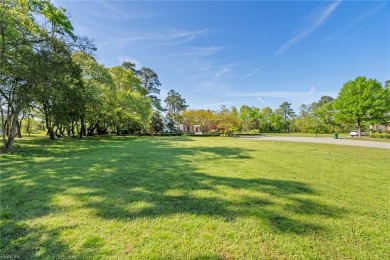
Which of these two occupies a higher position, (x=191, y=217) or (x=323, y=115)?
(x=323, y=115)

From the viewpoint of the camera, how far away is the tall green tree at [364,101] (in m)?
28.8

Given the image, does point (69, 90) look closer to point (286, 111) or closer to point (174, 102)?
point (174, 102)

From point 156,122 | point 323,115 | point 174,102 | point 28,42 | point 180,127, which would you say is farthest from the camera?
point 174,102

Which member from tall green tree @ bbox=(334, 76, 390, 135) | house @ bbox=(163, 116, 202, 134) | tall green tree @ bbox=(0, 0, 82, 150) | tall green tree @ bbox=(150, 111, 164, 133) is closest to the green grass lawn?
tall green tree @ bbox=(0, 0, 82, 150)

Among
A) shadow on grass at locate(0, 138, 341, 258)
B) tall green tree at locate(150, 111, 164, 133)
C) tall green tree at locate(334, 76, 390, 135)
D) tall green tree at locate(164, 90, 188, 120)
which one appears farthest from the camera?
tall green tree at locate(164, 90, 188, 120)

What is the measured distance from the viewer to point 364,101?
96.2ft

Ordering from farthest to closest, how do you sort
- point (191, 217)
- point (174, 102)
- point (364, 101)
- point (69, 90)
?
point (174, 102) → point (364, 101) → point (69, 90) → point (191, 217)

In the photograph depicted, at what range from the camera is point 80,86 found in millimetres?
12516

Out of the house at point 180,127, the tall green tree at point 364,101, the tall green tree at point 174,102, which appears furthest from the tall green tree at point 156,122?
the tall green tree at point 364,101

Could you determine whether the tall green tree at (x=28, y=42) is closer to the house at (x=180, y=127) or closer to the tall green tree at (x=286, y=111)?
the house at (x=180, y=127)

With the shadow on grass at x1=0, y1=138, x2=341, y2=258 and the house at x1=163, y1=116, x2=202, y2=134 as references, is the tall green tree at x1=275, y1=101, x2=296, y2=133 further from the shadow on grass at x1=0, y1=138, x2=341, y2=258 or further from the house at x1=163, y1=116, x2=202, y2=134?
the shadow on grass at x1=0, y1=138, x2=341, y2=258

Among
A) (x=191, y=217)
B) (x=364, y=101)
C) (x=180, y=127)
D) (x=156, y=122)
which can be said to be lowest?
(x=191, y=217)

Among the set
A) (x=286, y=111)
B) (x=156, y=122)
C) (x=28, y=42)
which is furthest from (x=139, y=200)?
(x=286, y=111)

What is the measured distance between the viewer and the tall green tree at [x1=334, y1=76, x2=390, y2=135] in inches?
1133
